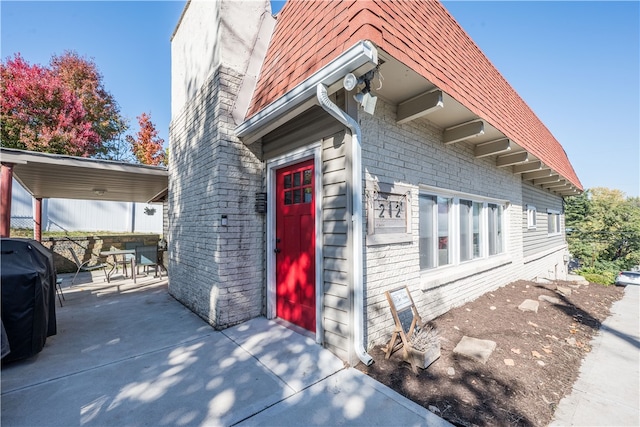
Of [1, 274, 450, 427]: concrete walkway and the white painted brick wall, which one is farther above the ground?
the white painted brick wall

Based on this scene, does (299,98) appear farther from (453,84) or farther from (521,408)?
(521,408)

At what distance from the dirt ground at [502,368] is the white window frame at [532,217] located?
13.1 ft

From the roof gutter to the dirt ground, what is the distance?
298cm

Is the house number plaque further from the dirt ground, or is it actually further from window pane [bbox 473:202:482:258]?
window pane [bbox 473:202:482:258]

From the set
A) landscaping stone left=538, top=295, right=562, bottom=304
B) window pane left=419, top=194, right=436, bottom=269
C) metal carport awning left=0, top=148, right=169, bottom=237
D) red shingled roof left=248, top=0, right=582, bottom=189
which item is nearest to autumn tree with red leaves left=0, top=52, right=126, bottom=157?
metal carport awning left=0, top=148, right=169, bottom=237

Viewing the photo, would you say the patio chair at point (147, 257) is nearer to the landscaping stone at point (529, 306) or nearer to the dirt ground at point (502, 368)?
the dirt ground at point (502, 368)

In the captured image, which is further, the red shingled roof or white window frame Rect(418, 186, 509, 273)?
white window frame Rect(418, 186, 509, 273)

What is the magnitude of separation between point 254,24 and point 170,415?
217 inches

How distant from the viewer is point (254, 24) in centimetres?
462

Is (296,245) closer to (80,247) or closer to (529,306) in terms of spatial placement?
(529,306)

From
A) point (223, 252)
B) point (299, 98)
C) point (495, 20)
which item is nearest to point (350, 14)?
point (299, 98)

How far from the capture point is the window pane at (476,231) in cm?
572

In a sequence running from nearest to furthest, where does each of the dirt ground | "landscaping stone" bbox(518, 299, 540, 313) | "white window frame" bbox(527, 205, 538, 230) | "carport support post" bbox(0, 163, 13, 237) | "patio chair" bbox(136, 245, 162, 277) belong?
the dirt ground
"carport support post" bbox(0, 163, 13, 237)
"landscaping stone" bbox(518, 299, 540, 313)
"patio chair" bbox(136, 245, 162, 277)
"white window frame" bbox(527, 205, 538, 230)

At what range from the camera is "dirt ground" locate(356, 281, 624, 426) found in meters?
2.26
